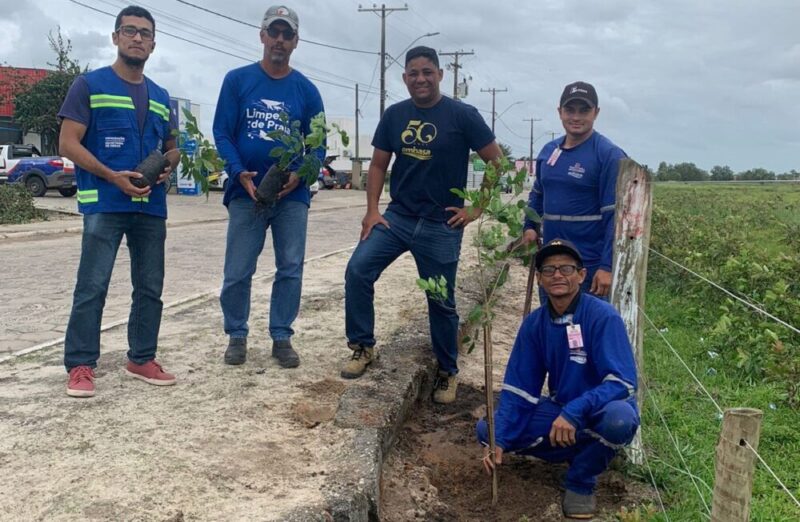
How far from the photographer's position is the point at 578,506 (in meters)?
3.22

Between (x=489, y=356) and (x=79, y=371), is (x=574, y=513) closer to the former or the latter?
(x=489, y=356)

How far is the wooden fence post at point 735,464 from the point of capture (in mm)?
1988

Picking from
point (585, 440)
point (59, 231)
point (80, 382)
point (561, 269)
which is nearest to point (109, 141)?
point (80, 382)

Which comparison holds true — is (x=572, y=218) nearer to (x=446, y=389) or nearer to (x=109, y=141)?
(x=446, y=389)

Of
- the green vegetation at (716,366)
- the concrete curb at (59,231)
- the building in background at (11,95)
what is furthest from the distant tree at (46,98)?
the green vegetation at (716,366)

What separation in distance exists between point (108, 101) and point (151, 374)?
1499 mm

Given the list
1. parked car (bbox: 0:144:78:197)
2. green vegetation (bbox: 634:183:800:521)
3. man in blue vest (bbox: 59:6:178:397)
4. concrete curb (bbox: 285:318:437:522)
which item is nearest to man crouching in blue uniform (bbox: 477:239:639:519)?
green vegetation (bbox: 634:183:800:521)

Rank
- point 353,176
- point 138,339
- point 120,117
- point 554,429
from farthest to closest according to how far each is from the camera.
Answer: point 353,176 → point 138,339 → point 120,117 → point 554,429

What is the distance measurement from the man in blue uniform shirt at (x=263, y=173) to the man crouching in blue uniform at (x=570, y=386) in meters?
1.57

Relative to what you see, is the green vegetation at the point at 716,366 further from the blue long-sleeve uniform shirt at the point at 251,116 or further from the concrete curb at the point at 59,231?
the concrete curb at the point at 59,231

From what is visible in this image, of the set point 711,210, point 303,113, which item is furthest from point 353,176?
point 303,113

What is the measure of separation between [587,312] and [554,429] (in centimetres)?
55

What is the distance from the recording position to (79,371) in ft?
12.6

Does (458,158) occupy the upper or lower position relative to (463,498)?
upper
